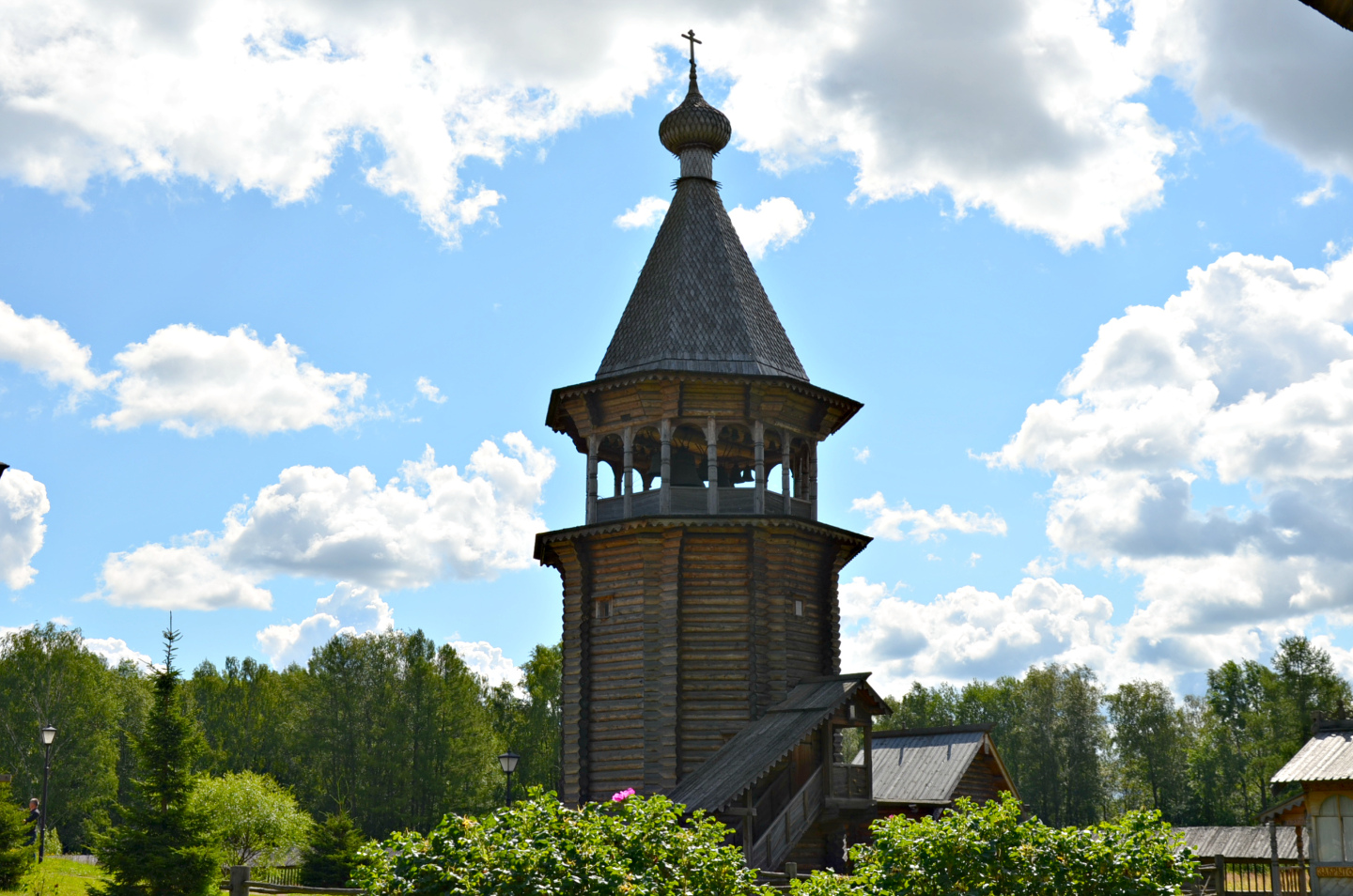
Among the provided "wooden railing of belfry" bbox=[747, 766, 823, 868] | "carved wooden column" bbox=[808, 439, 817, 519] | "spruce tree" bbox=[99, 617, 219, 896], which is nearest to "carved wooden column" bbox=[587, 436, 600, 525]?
"carved wooden column" bbox=[808, 439, 817, 519]

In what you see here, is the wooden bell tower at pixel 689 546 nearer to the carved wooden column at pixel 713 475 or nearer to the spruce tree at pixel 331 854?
the carved wooden column at pixel 713 475

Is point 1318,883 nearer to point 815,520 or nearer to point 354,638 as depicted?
point 815,520

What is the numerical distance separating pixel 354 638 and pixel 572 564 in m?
36.6

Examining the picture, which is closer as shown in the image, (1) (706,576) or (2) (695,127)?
(1) (706,576)

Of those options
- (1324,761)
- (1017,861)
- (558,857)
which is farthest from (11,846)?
(1324,761)

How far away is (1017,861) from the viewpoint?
10617 mm

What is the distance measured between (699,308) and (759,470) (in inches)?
166

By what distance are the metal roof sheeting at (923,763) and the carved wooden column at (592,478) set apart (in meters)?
9.05

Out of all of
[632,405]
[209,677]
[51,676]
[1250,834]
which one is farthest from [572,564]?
[209,677]

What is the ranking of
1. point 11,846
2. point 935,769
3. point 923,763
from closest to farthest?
point 11,846
point 935,769
point 923,763

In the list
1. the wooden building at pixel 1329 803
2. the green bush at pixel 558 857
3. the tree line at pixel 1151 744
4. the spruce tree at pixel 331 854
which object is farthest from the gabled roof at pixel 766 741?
the tree line at pixel 1151 744

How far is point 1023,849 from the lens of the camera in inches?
421

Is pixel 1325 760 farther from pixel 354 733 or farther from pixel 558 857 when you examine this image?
pixel 354 733

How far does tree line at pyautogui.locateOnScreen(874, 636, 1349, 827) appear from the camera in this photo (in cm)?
5762
